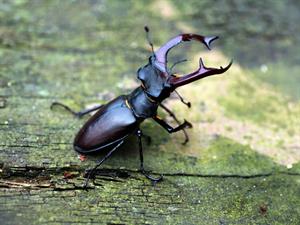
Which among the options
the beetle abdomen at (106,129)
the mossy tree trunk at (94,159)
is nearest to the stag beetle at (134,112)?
the beetle abdomen at (106,129)

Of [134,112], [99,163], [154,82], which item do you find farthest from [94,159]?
[154,82]

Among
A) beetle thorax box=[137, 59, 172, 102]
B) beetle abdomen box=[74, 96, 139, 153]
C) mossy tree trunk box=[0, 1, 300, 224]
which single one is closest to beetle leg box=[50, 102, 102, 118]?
mossy tree trunk box=[0, 1, 300, 224]

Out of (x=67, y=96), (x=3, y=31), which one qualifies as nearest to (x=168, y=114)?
(x=67, y=96)

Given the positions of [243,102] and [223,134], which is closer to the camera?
[223,134]

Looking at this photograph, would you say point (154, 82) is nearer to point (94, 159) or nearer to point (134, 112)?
point (134, 112)

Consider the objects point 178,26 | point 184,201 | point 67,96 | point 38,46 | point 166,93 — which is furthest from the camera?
point 178,26

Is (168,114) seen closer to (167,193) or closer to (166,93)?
(166,93)

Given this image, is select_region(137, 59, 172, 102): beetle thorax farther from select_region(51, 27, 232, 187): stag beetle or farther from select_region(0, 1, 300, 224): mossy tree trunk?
select_region(0, 1, 300, 224): mossy tree trunk
